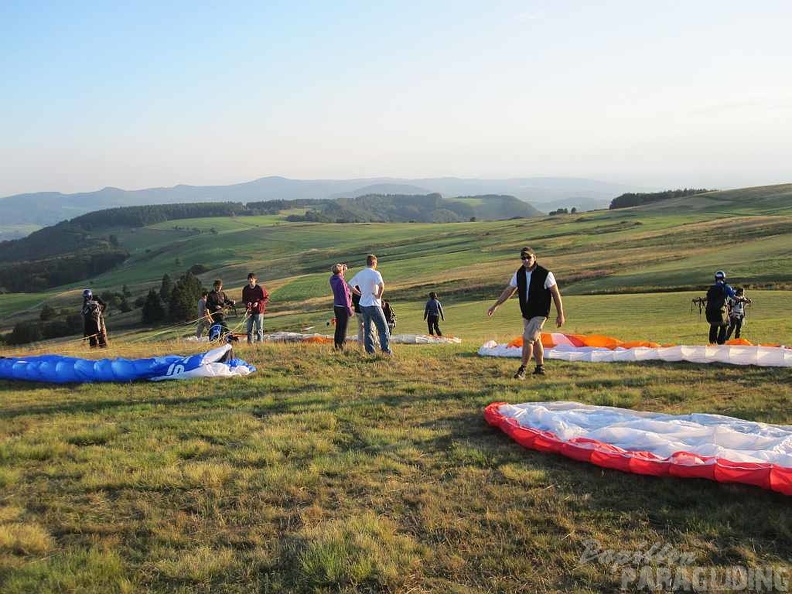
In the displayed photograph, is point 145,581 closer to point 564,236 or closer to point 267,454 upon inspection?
point 267,454

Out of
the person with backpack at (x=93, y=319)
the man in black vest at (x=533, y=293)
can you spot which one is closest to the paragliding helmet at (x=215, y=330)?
the person with backpack at (x=93, y=319)

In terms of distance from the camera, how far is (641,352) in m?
12.8

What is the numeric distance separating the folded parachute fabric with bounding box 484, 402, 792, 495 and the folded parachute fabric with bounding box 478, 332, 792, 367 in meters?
4.74

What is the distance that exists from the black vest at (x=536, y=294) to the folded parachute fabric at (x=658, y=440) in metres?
2.37

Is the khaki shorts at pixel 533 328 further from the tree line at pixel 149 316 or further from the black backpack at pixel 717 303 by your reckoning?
the tree line at pixel 149 316

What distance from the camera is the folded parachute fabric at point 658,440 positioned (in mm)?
5617

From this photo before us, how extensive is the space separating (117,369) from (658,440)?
30.6 feet

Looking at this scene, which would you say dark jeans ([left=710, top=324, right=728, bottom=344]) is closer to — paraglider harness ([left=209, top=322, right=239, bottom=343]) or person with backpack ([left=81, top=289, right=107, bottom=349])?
paraglider harness ([left=209, top=322, right=239, bottom=343])

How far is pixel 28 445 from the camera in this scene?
7.31m

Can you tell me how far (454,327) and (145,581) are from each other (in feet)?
84.2

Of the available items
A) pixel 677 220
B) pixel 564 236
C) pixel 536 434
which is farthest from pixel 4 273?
pixel 536 434

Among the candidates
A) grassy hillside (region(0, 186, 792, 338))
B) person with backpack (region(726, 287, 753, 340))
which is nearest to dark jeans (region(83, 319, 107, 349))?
person with backpack (region(726, 287, 753, 340))

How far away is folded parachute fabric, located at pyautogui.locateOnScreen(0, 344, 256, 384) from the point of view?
11.1 m

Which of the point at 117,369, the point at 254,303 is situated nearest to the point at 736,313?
the point at 254,303
